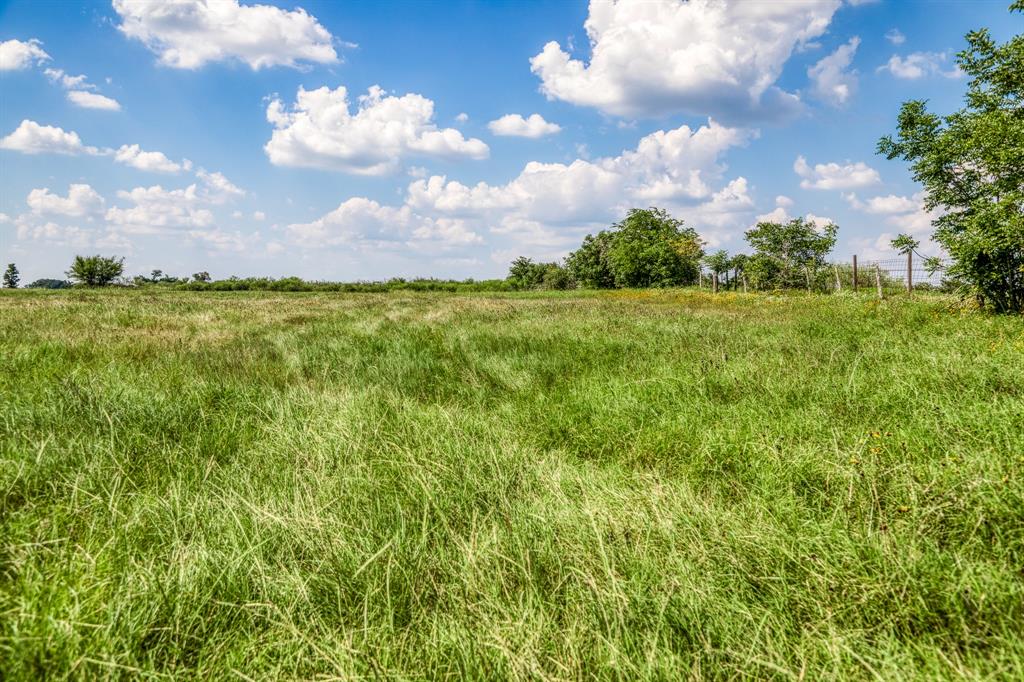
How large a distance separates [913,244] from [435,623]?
16.9 meters

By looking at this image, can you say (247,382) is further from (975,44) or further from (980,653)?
(975,44)

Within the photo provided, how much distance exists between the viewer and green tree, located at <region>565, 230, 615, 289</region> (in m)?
66.5

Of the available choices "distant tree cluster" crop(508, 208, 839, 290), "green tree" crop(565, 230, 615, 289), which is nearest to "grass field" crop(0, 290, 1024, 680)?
"distant tree cluster" crop(508, 208, 839, 290)

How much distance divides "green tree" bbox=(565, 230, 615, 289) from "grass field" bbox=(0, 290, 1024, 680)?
6276 cm

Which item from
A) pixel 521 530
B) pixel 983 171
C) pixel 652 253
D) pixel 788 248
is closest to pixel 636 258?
pixel 652 253

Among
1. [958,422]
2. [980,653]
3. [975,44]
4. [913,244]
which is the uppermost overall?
[975,44]

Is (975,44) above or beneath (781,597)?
above

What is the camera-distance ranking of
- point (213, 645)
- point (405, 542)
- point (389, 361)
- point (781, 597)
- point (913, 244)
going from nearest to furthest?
point (213, 645) → point (781, 597) → point (405, 542) → point (389, 361) → point (913, 244)

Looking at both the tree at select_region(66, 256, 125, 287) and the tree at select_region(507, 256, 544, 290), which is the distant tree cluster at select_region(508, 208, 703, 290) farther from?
the tree at select_region(66, 256, 125, 287)

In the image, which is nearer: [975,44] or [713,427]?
[713,427]

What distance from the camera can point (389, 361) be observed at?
Answer: 6.19 metres

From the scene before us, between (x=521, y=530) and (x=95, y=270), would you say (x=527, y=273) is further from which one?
(x=521, y=530)

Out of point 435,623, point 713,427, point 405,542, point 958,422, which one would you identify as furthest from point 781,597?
point 958,422

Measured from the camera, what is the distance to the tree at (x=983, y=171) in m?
8.68
